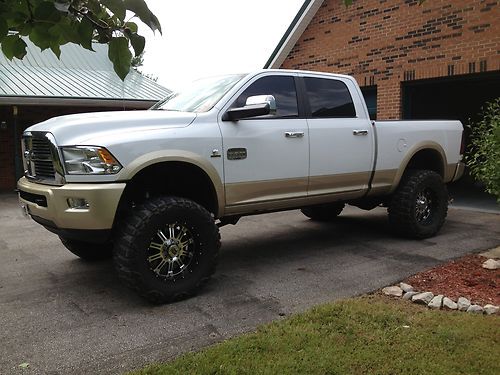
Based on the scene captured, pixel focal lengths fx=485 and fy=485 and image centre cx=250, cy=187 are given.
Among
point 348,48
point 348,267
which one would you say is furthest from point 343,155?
point 348,48

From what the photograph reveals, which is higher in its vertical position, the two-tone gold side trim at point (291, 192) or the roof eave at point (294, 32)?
the roof eave at point (294, 32)

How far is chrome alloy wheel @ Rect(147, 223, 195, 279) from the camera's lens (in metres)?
4.32

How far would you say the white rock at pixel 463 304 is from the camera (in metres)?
4.18

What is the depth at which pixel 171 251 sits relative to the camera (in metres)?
4.39

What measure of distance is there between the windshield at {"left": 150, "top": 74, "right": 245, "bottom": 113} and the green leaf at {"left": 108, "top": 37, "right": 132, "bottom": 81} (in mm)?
3402

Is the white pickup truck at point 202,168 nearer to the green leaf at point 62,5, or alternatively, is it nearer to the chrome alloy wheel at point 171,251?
the chrome alloy wheel at point 171,251

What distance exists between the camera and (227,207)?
16.2 ft

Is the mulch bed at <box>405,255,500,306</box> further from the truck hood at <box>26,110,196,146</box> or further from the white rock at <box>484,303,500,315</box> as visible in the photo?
the truck hood at <box>26,110,196,146</box>

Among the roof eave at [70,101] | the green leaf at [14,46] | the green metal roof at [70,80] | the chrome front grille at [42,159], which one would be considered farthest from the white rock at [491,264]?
the green metal roof at [70,80]

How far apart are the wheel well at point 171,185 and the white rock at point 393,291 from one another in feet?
6.01

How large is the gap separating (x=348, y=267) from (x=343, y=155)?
1331mm

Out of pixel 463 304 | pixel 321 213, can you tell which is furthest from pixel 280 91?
pixel 321 213

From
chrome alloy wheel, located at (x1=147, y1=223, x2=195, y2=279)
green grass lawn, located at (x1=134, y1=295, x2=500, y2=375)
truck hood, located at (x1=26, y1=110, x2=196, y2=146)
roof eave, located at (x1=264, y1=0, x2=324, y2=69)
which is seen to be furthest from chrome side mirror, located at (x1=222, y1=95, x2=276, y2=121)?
roof eave, located at (x1=264, y1=0, x2=324, y2=69)

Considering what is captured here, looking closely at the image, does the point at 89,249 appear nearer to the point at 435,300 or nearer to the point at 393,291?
the point at 393,291
